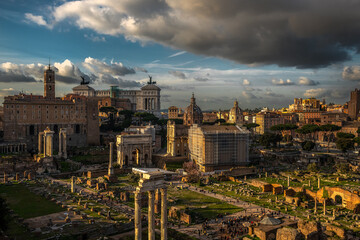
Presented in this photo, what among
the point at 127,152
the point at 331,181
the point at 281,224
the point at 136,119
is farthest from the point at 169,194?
the point at 136,119

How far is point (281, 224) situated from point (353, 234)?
650 cm

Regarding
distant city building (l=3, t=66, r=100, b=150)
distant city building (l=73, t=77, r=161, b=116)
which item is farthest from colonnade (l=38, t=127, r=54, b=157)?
distant city building (l=73, t=77, r=161, b=116)

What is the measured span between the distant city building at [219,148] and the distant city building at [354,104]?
3287 inches

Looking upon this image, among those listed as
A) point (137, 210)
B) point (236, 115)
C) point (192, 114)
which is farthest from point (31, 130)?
point (236, 115)

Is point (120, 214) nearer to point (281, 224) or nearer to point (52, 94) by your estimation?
point (281, 224)

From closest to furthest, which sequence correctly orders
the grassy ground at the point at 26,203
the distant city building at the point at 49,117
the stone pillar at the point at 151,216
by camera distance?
the stone pillar at the point at 151,216
the grassy ground at the point at 26,203
the distant city building at the point at 49,117

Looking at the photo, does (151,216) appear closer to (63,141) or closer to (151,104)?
(63,141)

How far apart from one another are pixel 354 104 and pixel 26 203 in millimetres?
126395

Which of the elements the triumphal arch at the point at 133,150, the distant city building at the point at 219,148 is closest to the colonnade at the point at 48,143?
A: the triumphal arch at the point at 133,150

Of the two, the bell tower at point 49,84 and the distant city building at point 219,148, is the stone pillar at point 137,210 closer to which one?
the distant city building at point 219,148

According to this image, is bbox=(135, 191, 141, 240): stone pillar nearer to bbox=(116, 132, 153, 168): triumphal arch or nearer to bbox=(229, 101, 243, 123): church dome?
bbox=(116, 132, 153, 168): triumphal arch

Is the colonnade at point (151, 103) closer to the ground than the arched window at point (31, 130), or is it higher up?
higher up

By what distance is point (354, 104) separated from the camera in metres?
122

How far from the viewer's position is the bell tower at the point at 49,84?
2908 inches
